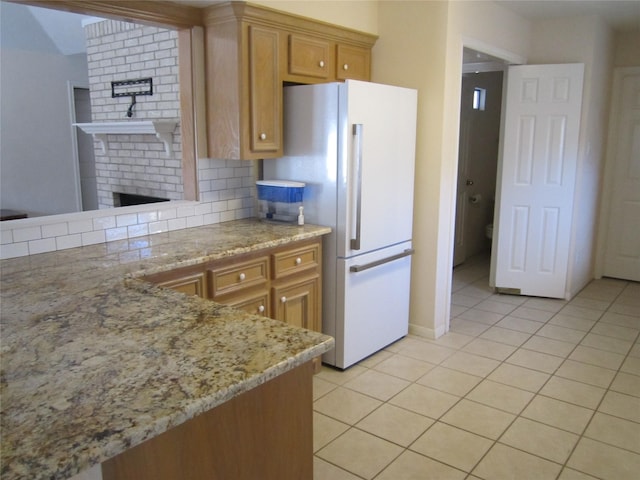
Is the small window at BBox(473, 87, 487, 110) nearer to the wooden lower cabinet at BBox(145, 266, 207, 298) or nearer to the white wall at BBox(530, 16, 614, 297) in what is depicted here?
the white wall at BBox(530, 16, 614, 297)

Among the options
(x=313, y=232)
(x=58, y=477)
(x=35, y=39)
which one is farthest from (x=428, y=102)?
(x=35, y=39)

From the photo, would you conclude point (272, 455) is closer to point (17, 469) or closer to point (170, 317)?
point (170, 317)

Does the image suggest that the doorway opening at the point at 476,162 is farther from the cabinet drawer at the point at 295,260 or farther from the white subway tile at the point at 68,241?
the white subway tile at the point at 68,241

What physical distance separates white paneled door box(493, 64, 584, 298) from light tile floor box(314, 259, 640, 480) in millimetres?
605

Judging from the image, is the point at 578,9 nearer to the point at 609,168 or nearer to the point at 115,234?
the point at 609,168

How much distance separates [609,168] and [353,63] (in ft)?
10.5

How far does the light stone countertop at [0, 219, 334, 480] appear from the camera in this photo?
98 centimetres

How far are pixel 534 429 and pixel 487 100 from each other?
4.42 m

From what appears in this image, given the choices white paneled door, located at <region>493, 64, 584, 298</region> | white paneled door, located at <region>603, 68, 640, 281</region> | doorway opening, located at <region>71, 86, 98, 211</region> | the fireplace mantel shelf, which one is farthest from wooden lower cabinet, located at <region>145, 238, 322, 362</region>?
white paneled door, located at <region>603, 68, 640, 281</region>

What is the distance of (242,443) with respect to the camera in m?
1.35

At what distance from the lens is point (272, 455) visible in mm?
1430

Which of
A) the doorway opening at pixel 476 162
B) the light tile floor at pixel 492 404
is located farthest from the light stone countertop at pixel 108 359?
the doorway opening at pixel 476 162

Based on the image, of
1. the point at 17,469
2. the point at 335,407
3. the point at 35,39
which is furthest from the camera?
the point at 35,39

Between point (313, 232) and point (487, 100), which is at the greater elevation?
point (487, 100)
